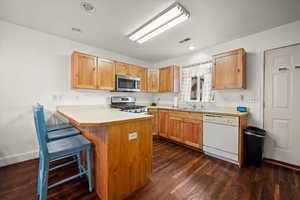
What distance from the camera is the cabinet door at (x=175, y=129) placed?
9.88 ft

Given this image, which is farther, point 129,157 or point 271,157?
point 271,157

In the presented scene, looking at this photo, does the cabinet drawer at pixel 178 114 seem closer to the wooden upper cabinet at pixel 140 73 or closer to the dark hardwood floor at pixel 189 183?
the dark hardwood floor at pixel 189 183

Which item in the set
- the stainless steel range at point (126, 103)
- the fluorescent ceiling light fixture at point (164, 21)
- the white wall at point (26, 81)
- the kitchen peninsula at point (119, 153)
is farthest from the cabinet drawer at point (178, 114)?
the white wall at point (26, 81)

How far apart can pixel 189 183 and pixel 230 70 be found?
2334 millimetres

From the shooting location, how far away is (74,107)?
2.81 meters

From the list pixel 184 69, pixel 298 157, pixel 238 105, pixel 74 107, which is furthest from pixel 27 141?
pixel 298 157

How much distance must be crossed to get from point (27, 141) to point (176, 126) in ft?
10.5

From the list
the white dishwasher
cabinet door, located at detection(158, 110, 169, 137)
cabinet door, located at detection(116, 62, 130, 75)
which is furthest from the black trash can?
cabinet door, located at detection(116, 62, 130, 75)

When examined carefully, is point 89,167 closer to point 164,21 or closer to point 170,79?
point 164,21

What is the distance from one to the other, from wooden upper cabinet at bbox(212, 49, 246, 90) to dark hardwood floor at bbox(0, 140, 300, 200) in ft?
5.23

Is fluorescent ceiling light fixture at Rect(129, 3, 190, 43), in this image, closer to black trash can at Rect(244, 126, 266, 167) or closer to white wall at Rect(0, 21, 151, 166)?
white wall at Rect(0, 21, 151, 166)

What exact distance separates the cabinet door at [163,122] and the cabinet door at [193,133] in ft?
1.88

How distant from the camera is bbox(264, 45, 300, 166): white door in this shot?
2.10 m

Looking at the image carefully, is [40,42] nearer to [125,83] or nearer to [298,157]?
[125,83]
